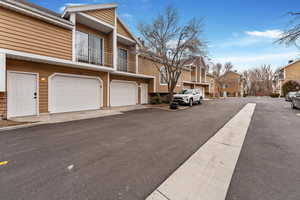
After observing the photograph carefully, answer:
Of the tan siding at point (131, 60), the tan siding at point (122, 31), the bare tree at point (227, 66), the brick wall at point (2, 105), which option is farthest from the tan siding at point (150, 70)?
the bare tree at point (227, 66)

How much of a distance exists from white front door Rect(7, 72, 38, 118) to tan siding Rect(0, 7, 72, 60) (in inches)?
61.1

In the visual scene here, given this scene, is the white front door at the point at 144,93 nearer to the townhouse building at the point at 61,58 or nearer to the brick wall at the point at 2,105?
the townhouse building at the point at 61,58

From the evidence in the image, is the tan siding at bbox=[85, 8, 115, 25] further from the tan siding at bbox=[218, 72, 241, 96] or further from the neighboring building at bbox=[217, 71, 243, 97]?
the tan siding at bbox=[218, 72, 241, 96]

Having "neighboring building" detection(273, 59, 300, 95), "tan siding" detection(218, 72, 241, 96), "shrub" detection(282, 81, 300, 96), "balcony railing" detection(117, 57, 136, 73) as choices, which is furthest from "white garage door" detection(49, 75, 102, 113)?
"tan siding" detection(218, 72, 241, 96)

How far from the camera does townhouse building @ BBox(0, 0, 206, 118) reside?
22.8 ft

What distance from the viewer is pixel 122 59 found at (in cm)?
1360

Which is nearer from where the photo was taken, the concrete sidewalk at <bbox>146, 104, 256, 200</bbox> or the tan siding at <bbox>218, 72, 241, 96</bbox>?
the concrete sidewalk at <bbox>146, 104, 256, 200</bbox>

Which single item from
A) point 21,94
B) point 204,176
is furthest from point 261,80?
point 21,94

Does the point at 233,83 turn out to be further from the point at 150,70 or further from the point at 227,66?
the point at 150,70

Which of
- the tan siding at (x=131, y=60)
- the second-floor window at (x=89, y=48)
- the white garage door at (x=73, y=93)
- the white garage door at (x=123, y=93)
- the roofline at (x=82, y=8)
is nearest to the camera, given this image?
the roofline at (x=82, y=8)

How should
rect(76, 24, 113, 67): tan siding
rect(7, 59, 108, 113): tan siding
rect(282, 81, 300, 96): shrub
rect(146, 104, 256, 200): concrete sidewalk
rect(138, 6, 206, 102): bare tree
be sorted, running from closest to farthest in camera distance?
1. rect(146, 104, 256, 200): concrete sidewalk
2. rect(7, 59, 108, 113): tan siding
3. rect(76, 24, 113, 67): tan siding
4. rect(138, 6, 206, 102): bare tree
5. rect(282, 81, 300, 96): shrub

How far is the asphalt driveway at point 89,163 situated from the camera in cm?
208

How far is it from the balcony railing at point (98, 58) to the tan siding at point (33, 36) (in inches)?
55.7

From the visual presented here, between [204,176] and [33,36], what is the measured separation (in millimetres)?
10016
